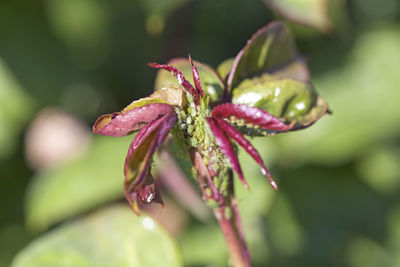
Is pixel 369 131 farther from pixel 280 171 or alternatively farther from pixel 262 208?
pixel 262 208

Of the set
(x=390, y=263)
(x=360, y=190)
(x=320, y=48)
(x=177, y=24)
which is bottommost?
(x=390, y=263)

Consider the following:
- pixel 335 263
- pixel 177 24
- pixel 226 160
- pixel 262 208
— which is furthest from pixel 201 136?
pixel 335 263

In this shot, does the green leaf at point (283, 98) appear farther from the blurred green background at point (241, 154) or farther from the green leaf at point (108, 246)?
the blurred green background at point (241, 154)

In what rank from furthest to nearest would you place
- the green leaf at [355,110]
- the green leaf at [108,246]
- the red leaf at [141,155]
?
the green leaf at [355,110]
the green leaf at [108,246]
the red leaf at [141,155]

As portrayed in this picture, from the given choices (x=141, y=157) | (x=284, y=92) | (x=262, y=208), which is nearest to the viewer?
(x=141, y=157)

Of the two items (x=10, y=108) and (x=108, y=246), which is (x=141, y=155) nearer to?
(x=108, y=246)

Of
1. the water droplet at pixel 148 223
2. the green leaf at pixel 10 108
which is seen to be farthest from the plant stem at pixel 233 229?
the green leaf at pixel 10 108

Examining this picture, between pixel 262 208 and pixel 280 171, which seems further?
pixel 280 171

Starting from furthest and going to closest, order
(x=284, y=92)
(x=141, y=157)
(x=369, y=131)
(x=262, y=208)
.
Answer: (x=369, y=131), (x=262, y=208), (x=284, y=92), (x=141, y=157)
